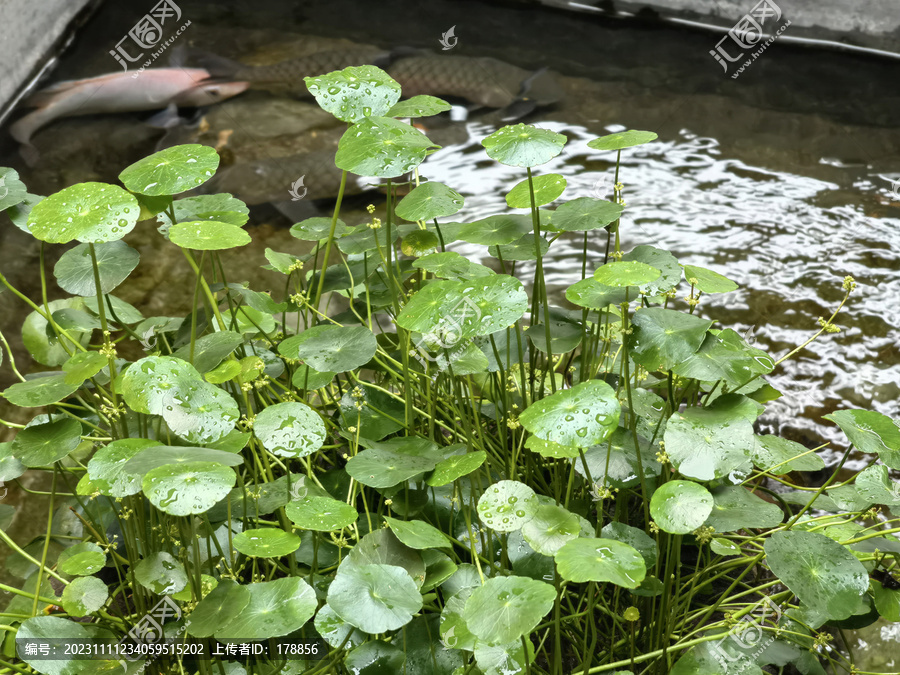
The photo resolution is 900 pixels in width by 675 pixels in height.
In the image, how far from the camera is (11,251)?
2.81 meters

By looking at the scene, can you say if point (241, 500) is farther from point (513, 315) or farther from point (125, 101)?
point (125, 101)

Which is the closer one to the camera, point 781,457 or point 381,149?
point 381,149

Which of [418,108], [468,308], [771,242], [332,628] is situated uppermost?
[418,108]

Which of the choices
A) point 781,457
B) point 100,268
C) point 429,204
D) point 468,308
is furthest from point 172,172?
point 781,457

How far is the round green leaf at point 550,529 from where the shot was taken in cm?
88

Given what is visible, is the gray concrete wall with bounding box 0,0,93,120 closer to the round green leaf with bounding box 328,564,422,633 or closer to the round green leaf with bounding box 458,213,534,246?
the round green leaf with bounding box 458,213,534,246

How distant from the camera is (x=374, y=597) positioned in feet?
2.88

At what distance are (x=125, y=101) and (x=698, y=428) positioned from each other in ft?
11.6

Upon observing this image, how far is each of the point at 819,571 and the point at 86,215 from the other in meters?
1.14

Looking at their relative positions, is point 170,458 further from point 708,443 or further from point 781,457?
point 781,457

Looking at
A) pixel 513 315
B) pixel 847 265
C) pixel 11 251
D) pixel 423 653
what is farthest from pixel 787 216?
pixel 11 251

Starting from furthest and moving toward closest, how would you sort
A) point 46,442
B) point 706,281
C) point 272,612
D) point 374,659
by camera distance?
point 706,281, point 46,442, point 374,659, point 272,612

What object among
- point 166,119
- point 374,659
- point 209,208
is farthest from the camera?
point 166,119

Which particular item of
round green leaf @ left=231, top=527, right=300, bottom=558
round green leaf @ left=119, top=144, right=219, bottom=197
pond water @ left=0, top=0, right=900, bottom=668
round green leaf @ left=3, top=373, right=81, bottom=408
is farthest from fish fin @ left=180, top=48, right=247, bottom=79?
round green leaf @ left=231, top=527, right=300, bottom=558
